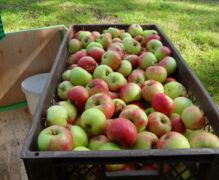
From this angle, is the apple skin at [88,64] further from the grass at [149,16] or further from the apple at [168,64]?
the grass at [149,16]

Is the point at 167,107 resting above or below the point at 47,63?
above

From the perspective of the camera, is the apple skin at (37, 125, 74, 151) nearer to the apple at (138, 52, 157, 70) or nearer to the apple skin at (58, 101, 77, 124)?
the apple skin at (58, 101, 77, 124)

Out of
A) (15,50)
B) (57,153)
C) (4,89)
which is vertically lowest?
(4,89)

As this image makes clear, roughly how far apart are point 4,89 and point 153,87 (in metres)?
1.63

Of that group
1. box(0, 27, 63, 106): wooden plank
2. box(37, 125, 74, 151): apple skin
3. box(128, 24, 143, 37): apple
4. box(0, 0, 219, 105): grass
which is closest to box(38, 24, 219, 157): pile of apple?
box(37, 125, 74, 151): apple skin

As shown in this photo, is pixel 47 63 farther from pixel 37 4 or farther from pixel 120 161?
pixel 37 4

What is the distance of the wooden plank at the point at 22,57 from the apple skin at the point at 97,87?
127 cm

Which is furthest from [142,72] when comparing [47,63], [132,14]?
[132,14]

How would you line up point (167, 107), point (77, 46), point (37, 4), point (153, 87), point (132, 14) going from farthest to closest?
point (37, 4) → point (132, 14) → point (77, 46) → point (153, 87) → point (167, 107)

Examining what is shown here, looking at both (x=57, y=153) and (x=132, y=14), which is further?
(x=132, y=14)

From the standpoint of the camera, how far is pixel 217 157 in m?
1.05

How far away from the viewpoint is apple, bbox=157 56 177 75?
1.91 m

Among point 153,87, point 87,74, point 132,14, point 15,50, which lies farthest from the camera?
point 132,14

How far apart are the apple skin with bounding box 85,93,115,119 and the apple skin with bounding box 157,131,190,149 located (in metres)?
0.29
